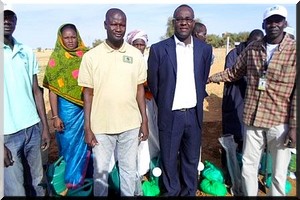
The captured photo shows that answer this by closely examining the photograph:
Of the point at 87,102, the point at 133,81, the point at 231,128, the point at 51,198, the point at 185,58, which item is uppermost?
the point at 185,58

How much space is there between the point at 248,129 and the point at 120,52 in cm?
137

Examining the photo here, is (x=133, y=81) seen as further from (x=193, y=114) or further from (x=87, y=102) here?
(x=193, y=114)

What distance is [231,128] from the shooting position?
4070 millimetres

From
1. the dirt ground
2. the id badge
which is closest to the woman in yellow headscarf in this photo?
the dirt ground

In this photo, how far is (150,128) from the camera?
381 centimetres

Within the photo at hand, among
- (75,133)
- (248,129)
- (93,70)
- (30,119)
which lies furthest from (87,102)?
(248,129)

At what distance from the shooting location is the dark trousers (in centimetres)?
320

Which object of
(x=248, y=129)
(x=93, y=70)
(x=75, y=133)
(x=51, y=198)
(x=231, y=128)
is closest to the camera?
(x=93, y=70)

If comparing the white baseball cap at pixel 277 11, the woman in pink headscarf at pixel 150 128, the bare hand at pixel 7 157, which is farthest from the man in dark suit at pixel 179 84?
the bare hand at pixel 7 157

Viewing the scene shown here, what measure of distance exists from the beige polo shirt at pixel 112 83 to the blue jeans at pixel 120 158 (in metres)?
0.08

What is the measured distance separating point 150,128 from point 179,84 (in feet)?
2.89

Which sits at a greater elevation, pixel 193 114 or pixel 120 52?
pixel 120 52

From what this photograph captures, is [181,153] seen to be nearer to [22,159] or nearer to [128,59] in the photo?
[128,59]

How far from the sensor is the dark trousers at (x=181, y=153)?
126 inches
